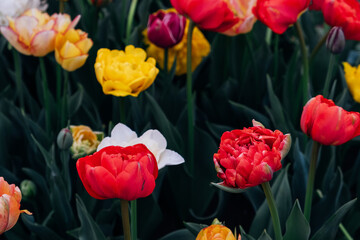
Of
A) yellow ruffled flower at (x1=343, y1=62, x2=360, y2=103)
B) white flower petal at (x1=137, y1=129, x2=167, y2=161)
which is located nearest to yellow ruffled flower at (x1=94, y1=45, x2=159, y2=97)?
white flower petal at (x1=137, y1=129, x2=167, y2=161)

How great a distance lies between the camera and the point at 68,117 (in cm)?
112

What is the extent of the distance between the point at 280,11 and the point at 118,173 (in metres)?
0.49

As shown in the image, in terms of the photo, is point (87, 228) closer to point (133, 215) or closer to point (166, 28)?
point (133, 215)

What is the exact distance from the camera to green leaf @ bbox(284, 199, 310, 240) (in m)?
0.73

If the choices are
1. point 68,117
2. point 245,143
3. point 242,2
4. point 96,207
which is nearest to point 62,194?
point 96,207

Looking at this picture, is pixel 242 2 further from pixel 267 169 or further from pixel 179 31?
pixel 267 169

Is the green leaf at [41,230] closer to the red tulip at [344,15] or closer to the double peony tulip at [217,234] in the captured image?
the double peony tulip at [217,234]

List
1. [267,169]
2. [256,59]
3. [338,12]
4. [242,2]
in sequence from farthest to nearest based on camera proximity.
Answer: [256,59] → [242,2] → [338,12] → [267,169]

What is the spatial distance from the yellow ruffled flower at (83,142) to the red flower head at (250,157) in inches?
15.9

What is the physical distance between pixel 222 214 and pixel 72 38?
0.47 metres

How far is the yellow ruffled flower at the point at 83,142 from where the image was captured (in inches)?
36.6

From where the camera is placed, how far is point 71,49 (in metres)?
0.94

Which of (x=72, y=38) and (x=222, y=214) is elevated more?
(x=72, y=38)

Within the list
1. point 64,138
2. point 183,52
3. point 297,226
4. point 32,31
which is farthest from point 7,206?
point 183,52
